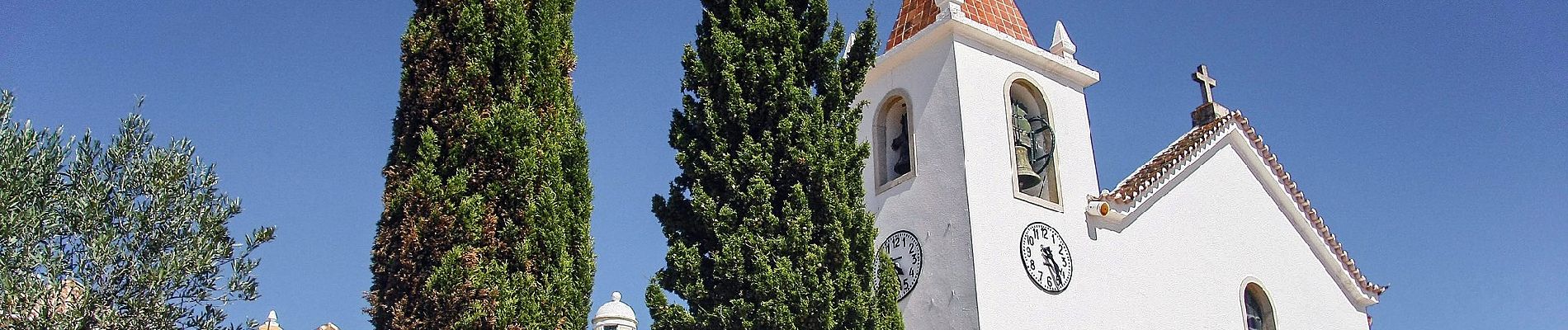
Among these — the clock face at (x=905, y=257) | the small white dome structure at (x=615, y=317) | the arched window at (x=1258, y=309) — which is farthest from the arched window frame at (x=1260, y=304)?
the small white dome structure at (x=615, y=317)

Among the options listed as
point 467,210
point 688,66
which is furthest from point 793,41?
point 467,210

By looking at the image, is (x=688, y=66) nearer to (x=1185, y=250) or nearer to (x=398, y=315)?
(x=398, y=315)

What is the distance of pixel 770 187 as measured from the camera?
377 inches

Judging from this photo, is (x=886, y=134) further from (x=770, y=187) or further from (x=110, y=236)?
(x=110, y=236)

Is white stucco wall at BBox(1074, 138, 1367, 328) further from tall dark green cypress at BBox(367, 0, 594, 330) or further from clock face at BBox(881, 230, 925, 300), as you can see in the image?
tall dark green cypress at BBox(367, 0, 594, 330)

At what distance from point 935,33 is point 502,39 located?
525 cm

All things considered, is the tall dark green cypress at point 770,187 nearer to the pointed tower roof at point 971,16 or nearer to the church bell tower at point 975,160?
the church bell tower at point 975,160

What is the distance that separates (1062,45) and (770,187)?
560cm

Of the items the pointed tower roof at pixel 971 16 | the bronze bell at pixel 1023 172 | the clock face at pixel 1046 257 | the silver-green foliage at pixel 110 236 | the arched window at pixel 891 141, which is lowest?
the silver-green foliage at pixel 110 236

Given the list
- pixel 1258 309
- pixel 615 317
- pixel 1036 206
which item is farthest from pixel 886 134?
pixel 615 317

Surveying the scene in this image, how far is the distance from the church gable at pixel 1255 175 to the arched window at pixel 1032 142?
102cm

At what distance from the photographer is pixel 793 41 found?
10.5 m

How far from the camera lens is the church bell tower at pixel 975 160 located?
38.1ft

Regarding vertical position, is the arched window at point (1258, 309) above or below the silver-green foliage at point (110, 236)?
above
